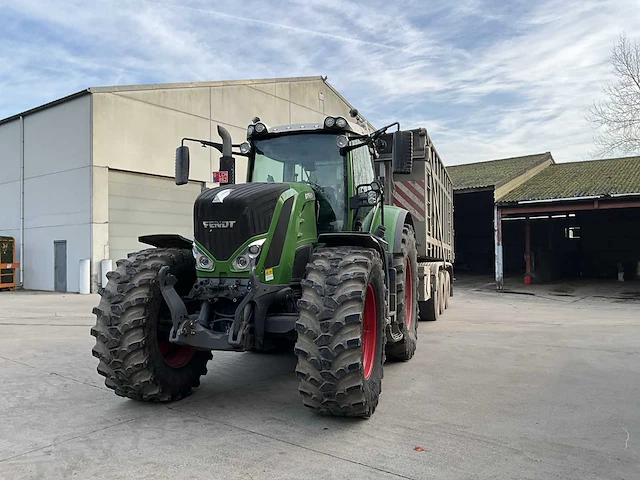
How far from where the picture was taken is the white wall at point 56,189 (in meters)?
17.0

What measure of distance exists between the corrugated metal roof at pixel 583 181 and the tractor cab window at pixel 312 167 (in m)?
15.9

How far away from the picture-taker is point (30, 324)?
10.4 meters

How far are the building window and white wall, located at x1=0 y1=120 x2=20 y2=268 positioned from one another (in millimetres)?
24700

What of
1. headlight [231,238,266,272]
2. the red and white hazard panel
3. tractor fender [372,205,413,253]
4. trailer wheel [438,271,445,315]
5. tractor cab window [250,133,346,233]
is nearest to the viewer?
headlight [231,238,266,272]

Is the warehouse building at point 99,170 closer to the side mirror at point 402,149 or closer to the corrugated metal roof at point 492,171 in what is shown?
the corrugated metal roof at point 492,171

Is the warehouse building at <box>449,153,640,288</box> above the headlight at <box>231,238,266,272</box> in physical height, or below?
above

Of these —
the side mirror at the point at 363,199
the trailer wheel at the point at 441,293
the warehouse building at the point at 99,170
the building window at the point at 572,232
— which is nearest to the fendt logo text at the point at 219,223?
the side mirror at the point at 363,199

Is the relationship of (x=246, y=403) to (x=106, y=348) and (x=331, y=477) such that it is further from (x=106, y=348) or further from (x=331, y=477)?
(x=331, y=477)

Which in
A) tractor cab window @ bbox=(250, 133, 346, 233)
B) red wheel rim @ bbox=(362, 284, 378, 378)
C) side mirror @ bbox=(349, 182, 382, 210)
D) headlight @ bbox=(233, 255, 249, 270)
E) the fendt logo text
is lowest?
red wheel rim @ bbox=(362, 284, 378, 378)

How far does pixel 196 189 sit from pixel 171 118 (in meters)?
2.88

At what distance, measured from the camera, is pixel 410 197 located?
9273 millimetres

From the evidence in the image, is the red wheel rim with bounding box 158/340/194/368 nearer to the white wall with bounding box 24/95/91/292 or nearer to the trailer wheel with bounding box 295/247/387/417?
the trailer wheel with bounding box 295/247/387/417

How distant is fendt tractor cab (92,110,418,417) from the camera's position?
154 inches

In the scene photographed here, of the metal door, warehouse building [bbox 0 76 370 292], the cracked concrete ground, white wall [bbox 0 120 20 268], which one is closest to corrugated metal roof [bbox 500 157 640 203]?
warehouse building [bbox 0 76 370 292]
